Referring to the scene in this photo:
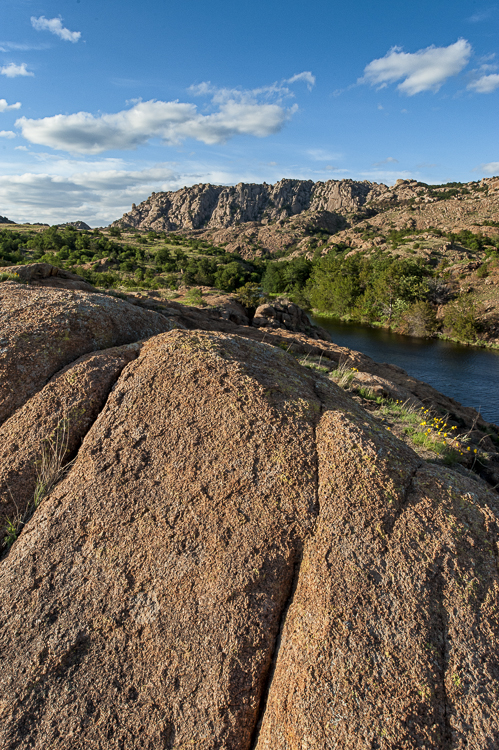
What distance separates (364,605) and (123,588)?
1.74 meters

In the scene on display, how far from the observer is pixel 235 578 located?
2.71 metres

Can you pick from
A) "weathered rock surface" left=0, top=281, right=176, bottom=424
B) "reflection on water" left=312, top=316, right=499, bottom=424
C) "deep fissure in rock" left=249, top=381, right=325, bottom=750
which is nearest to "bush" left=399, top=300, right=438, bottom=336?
"reflection on water" left=312, top=316, right=499, bottom=424

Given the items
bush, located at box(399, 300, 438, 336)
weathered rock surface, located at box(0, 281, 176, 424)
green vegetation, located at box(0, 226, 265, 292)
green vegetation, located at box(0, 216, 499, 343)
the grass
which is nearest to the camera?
weathered rock surface, located at box(0, 281, 176, 424)

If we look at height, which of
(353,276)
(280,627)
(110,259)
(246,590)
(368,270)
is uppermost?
(368,270)

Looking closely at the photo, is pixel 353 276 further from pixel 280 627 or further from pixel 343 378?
pixel 280 627

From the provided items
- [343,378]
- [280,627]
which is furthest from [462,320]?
[280,627]

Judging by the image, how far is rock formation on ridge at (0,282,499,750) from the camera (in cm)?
230

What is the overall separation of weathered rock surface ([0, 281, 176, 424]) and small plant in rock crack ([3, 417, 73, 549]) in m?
0.60

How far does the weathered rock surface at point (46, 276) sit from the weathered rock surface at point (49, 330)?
637cm

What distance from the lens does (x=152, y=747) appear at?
2.22 metres

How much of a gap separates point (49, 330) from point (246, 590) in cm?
346

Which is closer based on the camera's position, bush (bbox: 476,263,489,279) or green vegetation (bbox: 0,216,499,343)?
green vegetation (bbox: 0,216,499,343)

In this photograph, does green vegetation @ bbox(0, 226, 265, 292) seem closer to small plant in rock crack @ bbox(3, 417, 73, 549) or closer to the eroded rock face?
small plant in rock crack @ bbox(3, 417, 73, 549)

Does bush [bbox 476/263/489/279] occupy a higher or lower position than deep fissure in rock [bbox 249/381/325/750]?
higher
